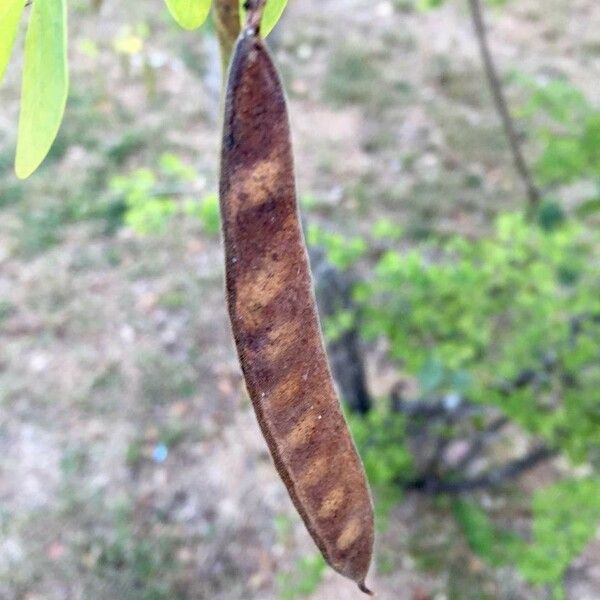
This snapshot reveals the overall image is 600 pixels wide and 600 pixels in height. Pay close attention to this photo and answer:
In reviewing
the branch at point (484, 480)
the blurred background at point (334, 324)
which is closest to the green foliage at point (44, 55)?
the blurred background at point (334, 324)

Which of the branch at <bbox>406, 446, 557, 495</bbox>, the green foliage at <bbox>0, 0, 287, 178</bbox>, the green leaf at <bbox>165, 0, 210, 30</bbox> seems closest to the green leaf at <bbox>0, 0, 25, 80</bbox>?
the green foliage at <bbox>0, 0, 287, 178</bbox>

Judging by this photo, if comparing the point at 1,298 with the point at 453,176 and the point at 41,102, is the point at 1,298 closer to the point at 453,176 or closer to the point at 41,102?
the point at 453,176

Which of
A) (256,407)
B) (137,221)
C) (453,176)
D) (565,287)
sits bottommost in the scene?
(453,176)

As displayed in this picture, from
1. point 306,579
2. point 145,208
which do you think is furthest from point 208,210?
point 306,579

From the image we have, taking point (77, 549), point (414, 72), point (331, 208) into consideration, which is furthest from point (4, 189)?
point (414, 72)

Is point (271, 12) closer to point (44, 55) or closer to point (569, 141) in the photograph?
point (44, 55)

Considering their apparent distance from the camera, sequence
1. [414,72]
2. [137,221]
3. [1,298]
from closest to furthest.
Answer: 1. [137,221]
2. [1,298]
3. [414,72]

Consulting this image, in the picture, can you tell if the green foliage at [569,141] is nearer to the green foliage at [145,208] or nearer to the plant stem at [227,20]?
the green foliage at [145,208]
